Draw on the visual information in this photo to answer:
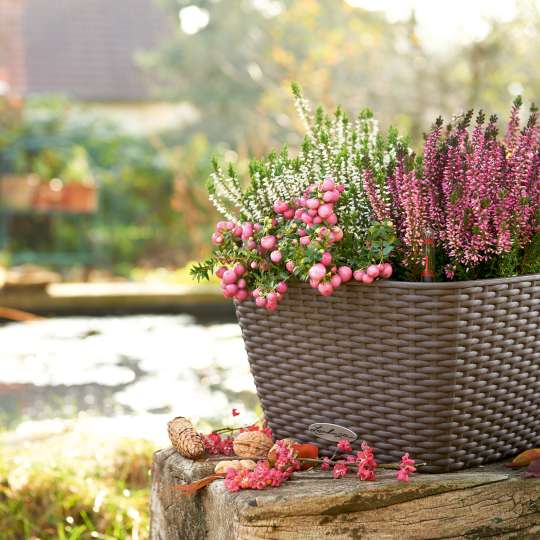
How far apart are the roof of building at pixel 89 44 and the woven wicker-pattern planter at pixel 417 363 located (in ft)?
50.7

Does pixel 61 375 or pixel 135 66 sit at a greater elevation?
pixel 135 66

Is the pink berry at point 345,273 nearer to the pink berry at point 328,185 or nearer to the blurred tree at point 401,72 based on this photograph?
the pink berry at point 328,185

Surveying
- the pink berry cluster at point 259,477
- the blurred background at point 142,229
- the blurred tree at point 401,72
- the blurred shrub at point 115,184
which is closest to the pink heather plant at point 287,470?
the pink berry cluster at point 259,477

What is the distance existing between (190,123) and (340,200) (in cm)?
1320

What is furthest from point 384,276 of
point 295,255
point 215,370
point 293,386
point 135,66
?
point 135,66

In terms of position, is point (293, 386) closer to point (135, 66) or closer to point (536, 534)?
point (536, 534)

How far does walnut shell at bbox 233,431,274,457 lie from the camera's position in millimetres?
1570

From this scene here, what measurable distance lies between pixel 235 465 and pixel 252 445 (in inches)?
4.7

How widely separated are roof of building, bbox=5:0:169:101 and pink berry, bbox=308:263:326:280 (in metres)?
15.6

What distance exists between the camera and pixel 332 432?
1511mm

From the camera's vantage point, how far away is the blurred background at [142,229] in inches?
132

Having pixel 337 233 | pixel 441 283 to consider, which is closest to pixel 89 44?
pixel 337 233

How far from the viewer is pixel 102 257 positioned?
30.0ft

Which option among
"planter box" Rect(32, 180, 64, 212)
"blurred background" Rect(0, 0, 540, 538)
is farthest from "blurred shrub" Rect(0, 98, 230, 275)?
"planter box" Rect(32, 180, 64, 212)
